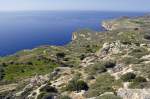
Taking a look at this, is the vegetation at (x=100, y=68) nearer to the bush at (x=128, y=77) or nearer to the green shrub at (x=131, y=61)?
the green shrub at (x=131, y=61)

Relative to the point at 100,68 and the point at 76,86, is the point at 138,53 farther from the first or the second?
the point at 76,86

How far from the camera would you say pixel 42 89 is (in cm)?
2836

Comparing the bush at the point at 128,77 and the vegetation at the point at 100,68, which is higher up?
the bush at the point at 128,77

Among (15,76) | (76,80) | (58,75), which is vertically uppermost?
(76,80)

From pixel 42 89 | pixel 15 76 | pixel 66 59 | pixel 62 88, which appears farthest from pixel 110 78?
pixel 66 59

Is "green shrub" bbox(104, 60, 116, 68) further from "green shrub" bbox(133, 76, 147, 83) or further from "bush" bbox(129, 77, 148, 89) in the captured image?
"bush" bbox(129, 77, 148, 89)

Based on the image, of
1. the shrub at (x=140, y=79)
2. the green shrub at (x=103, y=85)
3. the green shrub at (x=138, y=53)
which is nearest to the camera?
the green shrub at (x=103, y=85)

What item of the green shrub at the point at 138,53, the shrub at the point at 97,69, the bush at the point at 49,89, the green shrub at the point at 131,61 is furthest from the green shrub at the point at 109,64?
the bush at the point at 49,89

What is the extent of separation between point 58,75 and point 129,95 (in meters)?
18.8

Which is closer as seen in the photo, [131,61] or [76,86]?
[76,86]

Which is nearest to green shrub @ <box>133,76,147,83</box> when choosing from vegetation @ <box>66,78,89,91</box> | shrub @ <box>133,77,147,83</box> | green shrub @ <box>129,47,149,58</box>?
shrub @ <box>133,77,147,83</box>

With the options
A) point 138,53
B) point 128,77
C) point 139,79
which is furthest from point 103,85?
point 138,53

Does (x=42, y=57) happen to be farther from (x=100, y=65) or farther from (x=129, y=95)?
(x=129, y=95)

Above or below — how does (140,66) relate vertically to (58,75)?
above
